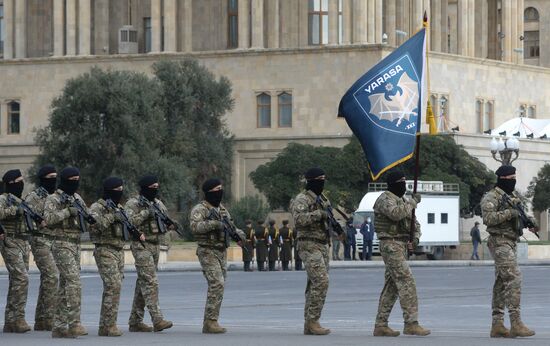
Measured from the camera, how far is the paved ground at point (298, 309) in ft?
76.6

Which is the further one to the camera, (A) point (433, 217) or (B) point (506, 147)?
(A) point (433, 217)

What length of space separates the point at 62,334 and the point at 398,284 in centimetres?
416

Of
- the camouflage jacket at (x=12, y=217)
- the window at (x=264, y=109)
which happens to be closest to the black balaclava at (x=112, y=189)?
the camouflage jacket at (x=12, y=217)

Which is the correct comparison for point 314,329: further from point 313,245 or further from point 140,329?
point 140,329

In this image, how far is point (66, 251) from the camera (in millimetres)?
23828

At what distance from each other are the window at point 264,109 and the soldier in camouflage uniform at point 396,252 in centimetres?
6219

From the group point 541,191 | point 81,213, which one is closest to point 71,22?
point 541,191

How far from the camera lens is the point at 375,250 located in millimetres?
65875

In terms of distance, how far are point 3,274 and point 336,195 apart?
2406 cm

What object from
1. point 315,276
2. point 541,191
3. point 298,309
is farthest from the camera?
point 541,191

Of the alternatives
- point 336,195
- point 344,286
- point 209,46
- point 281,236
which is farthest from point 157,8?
point 344,286

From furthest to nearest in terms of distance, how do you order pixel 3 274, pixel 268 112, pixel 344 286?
pixel 268 112, pixel 3 274, pixel 344 286

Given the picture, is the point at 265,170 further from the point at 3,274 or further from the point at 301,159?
the point at 3,274

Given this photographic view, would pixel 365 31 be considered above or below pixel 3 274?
above
